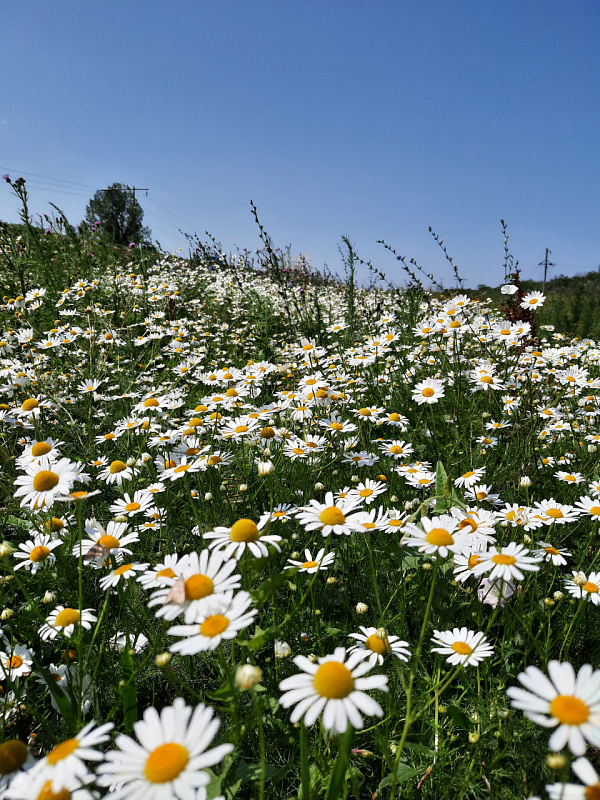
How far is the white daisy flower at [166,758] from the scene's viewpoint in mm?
630

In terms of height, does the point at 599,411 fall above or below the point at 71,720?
above

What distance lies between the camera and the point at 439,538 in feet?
3.58

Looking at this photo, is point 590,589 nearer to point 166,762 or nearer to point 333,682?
point 333,682

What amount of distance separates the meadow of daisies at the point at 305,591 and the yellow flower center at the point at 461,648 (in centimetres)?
1

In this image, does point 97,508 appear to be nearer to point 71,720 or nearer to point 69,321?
point 71,720

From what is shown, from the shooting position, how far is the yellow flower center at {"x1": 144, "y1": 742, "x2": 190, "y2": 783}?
0.64 meters

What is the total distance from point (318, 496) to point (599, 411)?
2355 mm

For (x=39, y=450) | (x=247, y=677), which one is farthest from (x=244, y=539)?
(x=39, y=450)

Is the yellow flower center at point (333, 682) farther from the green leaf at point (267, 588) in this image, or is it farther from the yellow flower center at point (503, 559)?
the yellow flower center at point (503, 559)

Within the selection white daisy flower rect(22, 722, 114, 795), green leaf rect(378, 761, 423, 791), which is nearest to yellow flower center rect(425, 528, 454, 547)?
green leaf rect(378, 761, 423, 791)

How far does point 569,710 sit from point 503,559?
0.49 metres

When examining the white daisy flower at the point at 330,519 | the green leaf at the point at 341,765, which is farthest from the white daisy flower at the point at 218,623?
the white daisy flower at the point at 330,519

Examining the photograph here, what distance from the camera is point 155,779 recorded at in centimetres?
64

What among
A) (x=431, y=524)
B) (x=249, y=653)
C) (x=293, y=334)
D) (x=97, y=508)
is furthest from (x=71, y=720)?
(x=293, y=334)
